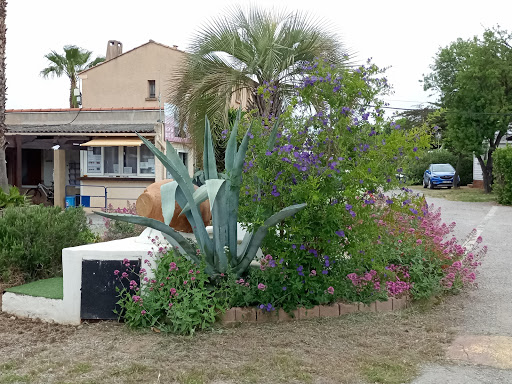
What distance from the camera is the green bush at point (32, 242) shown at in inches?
266

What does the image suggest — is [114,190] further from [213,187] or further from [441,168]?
[441,168]

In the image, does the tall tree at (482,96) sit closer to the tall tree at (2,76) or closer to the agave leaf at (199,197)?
the tall tree at (2,76)

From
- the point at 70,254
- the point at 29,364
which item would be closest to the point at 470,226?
the point at 70,254

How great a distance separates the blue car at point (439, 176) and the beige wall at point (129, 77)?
17284 mm

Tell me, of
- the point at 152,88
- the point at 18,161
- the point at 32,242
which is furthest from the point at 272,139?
the point at 152,88

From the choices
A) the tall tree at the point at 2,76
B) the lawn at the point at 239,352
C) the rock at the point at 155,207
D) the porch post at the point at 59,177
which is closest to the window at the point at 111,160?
the porch post at the point at 59,177

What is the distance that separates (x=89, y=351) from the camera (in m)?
4.51

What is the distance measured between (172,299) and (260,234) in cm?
97

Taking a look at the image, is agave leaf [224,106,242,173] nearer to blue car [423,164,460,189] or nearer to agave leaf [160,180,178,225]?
agave leaf [160,180,178,225]

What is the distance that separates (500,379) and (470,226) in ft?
34.5

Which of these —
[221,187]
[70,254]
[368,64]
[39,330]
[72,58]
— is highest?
[72,58]

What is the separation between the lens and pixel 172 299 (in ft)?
16.4

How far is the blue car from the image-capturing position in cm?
3347

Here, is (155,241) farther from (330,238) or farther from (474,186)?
(474,186)
